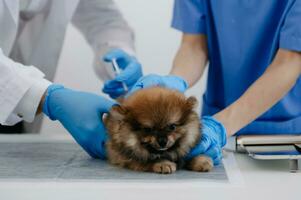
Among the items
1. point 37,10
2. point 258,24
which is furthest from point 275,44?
point 37,10

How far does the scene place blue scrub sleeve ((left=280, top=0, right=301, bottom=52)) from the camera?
132 centimetres

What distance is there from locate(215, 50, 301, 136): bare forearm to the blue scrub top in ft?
0.23

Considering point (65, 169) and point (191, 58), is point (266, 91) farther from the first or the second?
point (65, 169)

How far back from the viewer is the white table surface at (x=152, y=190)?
92 cm

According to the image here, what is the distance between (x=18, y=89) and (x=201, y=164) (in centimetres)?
53

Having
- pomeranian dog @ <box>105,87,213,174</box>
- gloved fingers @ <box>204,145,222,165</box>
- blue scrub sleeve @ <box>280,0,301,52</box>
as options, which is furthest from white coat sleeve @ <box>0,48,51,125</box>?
blue scrub sleeve @ <box>280,0,301,52</box>

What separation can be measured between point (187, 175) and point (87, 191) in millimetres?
251

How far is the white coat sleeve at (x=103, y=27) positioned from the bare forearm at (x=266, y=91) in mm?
649

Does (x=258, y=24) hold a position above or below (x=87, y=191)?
above

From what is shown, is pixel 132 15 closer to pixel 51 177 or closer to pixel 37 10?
pixel 37 10

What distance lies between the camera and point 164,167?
109 cm

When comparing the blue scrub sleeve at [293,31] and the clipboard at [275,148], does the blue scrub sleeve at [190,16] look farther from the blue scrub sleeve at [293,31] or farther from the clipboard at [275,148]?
the clipboard at [275,148]

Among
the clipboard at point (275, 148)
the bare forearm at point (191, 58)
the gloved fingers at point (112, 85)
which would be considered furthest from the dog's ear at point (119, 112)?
the bare forearm at point (191, 58)

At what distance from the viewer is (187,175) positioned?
1.08m
